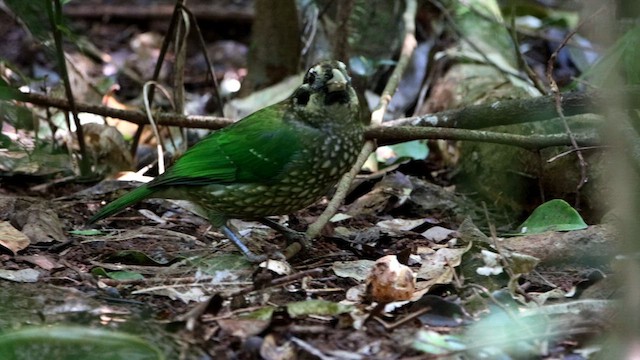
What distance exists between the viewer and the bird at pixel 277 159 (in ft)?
11.7

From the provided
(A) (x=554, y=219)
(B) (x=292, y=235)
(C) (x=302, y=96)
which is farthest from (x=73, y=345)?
(A) (x=554, y=219)

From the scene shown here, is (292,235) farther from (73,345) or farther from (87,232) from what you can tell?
(73,345)

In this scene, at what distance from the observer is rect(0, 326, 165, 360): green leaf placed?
8.52ft

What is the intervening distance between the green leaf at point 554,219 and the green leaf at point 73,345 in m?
1.83

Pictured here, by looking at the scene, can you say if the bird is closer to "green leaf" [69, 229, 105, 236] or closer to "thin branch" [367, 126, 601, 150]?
"green leaf" [69, 229, 105, 236]

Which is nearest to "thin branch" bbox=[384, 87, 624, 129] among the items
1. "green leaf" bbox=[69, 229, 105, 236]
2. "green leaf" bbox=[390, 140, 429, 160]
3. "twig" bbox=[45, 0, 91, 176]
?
"green leaf" bbox=[390, 140, 429, 160]

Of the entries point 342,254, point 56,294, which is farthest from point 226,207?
point 56,294

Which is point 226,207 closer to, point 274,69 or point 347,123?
point 347,123

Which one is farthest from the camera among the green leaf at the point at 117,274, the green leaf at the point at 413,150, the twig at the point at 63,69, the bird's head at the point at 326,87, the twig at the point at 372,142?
the green leaf at the point at 413,150

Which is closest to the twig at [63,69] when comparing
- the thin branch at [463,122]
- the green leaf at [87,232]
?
the thin branch at [463,122]

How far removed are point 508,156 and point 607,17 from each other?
2.90 metres

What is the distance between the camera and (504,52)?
6.41 meters

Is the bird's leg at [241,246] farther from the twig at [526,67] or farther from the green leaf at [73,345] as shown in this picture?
the twig at [526,67]

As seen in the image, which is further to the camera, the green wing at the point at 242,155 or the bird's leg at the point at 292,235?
the bird's leg at the point at 292,235
